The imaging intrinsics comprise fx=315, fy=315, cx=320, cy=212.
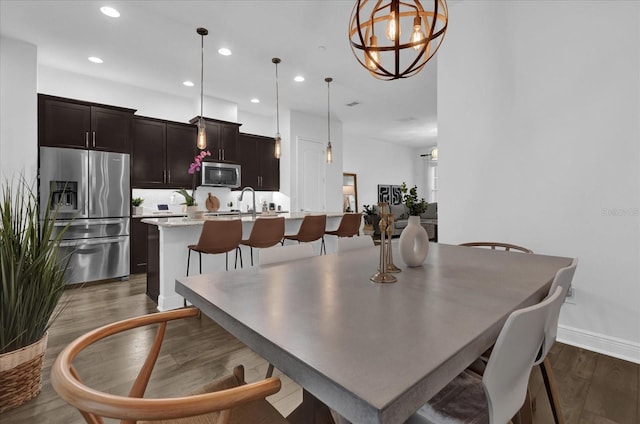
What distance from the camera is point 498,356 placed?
0.73 meters

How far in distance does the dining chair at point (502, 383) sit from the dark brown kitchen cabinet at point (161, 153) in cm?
506

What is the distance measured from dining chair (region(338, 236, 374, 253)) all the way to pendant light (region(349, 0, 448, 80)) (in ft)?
3.41

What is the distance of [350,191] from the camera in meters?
9.03

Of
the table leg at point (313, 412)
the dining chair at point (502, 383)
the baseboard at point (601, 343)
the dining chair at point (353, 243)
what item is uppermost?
the dining chair at point (353, 243)

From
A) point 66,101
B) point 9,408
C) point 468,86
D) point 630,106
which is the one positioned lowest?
point 9,408

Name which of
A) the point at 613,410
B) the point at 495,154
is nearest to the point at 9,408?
the point at 613,410

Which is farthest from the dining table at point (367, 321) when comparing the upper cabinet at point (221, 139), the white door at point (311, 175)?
the white door at point (311, 175)

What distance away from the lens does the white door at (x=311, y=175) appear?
6543 millimetres

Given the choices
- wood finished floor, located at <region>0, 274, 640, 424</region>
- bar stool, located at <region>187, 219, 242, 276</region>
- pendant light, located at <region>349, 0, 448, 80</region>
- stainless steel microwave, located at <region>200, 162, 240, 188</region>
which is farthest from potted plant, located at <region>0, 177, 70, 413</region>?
stainless steel microwave, located at <region>200, 162, 240, 188</region>

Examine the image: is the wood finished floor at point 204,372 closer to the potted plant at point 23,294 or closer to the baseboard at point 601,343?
the baseboard at point 601,343

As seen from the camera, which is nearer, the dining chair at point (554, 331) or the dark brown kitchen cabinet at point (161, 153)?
the dining chair at point (554, 331)

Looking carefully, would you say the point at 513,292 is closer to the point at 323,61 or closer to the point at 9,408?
the point at 9,408

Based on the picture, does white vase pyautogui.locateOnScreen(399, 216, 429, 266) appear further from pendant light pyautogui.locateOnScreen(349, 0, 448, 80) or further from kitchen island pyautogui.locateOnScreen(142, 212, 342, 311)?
kitchen island pyautogui.locateOnScreen(142, 212, 342, 311)

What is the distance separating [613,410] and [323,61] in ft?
14.1
